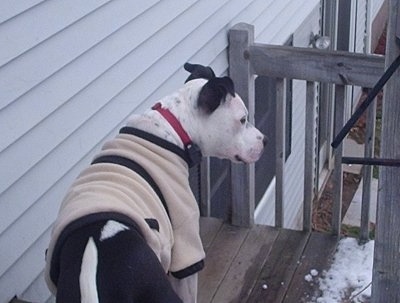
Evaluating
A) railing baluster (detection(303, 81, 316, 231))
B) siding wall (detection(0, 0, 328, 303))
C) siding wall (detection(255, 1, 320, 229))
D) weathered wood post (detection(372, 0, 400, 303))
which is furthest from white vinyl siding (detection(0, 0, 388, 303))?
siding wall (detection(255, 1, 320, 229))

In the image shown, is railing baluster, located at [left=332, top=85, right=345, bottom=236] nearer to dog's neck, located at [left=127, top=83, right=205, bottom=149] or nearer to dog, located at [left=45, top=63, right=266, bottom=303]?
dog, located at [left=45, top=63, right=266, bottom=303]

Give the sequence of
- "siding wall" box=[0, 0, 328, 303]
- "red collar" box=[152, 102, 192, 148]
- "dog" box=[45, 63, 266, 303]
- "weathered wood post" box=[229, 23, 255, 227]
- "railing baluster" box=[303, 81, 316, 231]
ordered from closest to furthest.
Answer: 1. "dog" box=[45, 63, 266, 303]
2. "siding wall" box=[0, 0, 328, 303]
3. "red collar" box=[152, 102, 192, 148]
4. "railing baluster" box=[303, 81, 316, 231]
5. "weathered wood post" box=[229, 23, 255, 227]

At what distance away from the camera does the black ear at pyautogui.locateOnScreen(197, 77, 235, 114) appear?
10.4 ft

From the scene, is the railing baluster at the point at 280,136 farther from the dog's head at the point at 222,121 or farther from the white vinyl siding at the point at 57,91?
the dog's head at the point at 222,121

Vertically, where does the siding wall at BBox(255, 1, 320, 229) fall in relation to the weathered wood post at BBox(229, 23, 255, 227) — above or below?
below

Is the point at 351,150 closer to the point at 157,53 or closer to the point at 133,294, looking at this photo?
the point at 157,53

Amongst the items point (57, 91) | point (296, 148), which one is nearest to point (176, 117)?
point (57, 91)

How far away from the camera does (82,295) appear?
2.32 m

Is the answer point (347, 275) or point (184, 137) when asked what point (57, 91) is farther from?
point (347, 275)

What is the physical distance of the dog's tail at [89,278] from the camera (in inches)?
90.9

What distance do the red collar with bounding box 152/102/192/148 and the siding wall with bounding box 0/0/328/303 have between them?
16.2 inches

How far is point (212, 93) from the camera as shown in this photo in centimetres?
320

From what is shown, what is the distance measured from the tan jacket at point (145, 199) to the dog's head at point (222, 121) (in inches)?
9.8

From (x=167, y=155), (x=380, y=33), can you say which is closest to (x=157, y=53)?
(x=167, y=155)
